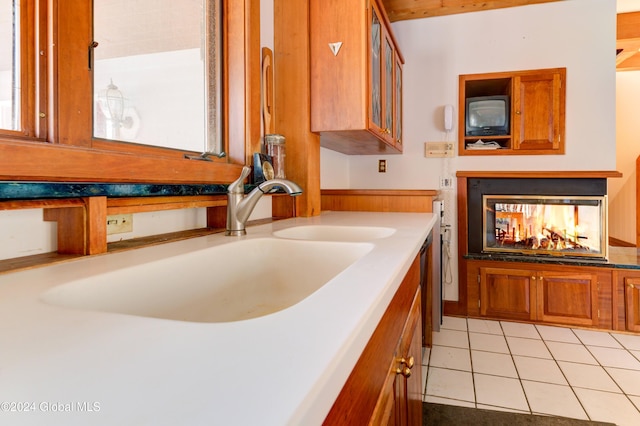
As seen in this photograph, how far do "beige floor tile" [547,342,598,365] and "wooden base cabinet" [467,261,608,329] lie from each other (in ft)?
1.23

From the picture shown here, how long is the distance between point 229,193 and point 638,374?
2.46 meters

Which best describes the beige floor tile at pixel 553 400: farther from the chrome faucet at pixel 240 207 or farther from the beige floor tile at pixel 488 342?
the chrome faucet at pixel 240 207

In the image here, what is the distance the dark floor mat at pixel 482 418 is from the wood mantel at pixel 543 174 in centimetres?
177

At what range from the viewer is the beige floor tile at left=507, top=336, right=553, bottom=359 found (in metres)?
2.36

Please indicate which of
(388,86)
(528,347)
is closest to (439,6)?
→ (388,86)

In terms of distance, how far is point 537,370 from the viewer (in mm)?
2141

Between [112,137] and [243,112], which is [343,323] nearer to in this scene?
[112,137]

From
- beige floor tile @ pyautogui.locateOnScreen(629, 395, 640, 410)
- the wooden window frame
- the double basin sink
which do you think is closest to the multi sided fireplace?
beige floor tile @ pyautogui.locateOnScreen(629, 395, 640, 410)

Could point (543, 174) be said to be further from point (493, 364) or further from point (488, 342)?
point (493, 364)

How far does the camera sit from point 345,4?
1863mm

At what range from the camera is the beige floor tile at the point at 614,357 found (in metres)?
2.20

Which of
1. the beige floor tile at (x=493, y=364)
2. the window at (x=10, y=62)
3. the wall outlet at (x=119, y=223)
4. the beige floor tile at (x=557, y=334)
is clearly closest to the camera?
the window at (x=10, y=62)

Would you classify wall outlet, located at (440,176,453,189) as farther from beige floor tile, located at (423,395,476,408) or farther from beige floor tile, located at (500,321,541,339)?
beige floor tile, located at (423,395,476,408)

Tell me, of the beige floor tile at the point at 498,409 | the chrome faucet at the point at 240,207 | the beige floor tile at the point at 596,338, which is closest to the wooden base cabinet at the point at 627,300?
the beige floor tile at the point at 596,338
